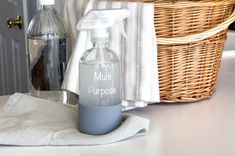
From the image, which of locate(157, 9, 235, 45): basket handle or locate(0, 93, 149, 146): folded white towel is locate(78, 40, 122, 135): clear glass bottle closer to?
locate(0, 93, 149, 146): folded white towel

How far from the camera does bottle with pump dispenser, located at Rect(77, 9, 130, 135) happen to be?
0.73 metres

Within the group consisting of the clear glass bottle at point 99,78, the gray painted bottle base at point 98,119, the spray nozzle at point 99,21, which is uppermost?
the spray nozzle at point 99,21

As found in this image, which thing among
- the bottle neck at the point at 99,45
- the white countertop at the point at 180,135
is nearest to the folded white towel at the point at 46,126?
the white countertop at the point at 180,135

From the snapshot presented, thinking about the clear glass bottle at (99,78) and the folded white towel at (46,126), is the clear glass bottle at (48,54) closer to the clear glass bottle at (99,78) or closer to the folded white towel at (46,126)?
the folded white towel at (46,126)

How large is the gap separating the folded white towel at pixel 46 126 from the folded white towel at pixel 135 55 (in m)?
0.06

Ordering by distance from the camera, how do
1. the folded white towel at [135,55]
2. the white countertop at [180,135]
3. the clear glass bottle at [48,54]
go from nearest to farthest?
the white countertop at [180,135] → the folded white towel at [135,55] → the clear glass bottle at [48,54]

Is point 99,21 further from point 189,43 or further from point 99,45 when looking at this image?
point 189,43

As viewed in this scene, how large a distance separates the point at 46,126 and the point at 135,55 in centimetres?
22

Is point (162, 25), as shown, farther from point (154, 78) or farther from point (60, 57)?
point (60, 57)

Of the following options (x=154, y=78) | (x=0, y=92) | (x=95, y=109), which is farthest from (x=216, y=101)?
(x=0, y=92)

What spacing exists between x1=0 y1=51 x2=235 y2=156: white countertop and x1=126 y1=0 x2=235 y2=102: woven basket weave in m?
0.04

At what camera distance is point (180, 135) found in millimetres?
776

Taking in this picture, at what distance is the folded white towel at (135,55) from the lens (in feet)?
2.75

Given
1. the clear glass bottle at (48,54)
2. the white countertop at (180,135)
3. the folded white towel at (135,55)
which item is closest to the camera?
the white countertop at (180,135)
